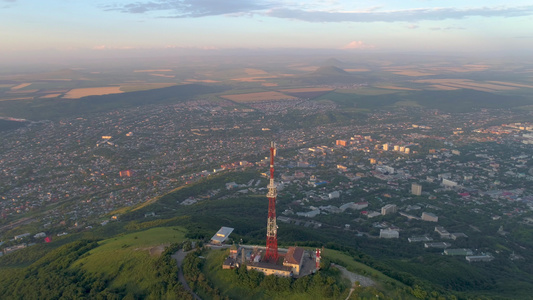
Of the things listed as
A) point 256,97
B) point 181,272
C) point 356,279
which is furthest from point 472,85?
point 181,272

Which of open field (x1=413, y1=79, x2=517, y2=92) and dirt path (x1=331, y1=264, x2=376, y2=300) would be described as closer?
dirt path (x1=331, y1=264, x2=376, y2=300)

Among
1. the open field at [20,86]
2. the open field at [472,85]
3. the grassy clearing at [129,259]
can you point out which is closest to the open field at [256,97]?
the open field at [472,85]

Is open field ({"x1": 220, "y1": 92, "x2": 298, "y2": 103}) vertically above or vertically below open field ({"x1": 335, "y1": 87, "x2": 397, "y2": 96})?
below

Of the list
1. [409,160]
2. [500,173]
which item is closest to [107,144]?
[409,160]

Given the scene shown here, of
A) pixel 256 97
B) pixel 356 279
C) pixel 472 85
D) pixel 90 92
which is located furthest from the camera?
pixel 472 85

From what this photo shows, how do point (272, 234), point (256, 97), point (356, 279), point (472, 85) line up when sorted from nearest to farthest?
point (356, 279), point (272, 234), point (256, 97), point (472, 85)

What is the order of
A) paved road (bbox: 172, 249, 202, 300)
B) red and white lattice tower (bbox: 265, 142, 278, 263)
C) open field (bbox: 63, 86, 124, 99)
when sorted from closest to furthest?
1. paved road (bbox: 172, 249, 202, 300)
2. red and white lattice tower (bbox: 265, 142, 278, 263)
3. open field (bbox: 63, 86, 124, 99)

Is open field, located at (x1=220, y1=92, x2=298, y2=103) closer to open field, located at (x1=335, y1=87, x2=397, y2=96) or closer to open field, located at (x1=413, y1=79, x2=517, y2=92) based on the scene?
open field, located at (x1=335, y1=87, x2=397, y2=96)

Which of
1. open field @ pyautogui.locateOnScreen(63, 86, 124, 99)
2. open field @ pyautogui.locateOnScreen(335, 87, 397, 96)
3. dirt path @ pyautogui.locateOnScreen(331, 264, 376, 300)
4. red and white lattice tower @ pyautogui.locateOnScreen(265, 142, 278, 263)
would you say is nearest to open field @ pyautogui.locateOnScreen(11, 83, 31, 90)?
open field @ pyautogui.locateOnScreen(63, 86, 124, 99)

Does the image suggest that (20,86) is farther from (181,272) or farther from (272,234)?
(272,234)
